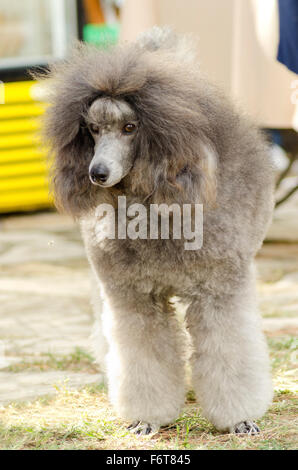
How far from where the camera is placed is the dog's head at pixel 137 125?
2.17 m

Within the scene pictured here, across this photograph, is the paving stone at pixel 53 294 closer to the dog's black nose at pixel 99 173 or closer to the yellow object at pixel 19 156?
the yellow object at pixel 19 156

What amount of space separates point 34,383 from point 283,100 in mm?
1762

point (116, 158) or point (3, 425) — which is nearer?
point (116, 158)

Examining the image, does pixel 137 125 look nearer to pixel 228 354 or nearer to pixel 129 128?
pixel 129 128

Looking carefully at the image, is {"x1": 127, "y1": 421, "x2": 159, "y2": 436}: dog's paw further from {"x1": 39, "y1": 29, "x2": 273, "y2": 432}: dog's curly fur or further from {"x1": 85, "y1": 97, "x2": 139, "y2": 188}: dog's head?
{"x1": 85, "y1": 97, "x2": 139, "y2": 188}: dog's head

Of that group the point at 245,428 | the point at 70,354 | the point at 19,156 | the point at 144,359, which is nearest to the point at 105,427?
the point at 144,359

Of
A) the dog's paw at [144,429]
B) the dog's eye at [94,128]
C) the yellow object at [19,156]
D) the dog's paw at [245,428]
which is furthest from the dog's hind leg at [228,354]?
the yellow object at [19,156]

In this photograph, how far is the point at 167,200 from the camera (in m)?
2.23

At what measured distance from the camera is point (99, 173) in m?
2.18

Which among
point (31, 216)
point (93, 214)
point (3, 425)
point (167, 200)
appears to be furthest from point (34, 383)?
point (31, 216)

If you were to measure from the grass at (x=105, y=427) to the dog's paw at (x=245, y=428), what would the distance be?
25 mm

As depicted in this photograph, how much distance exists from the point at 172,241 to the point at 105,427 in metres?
0.71

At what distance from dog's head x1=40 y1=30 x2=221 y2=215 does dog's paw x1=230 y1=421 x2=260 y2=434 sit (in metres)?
0.75

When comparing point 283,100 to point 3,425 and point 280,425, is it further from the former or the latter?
point 3,425
